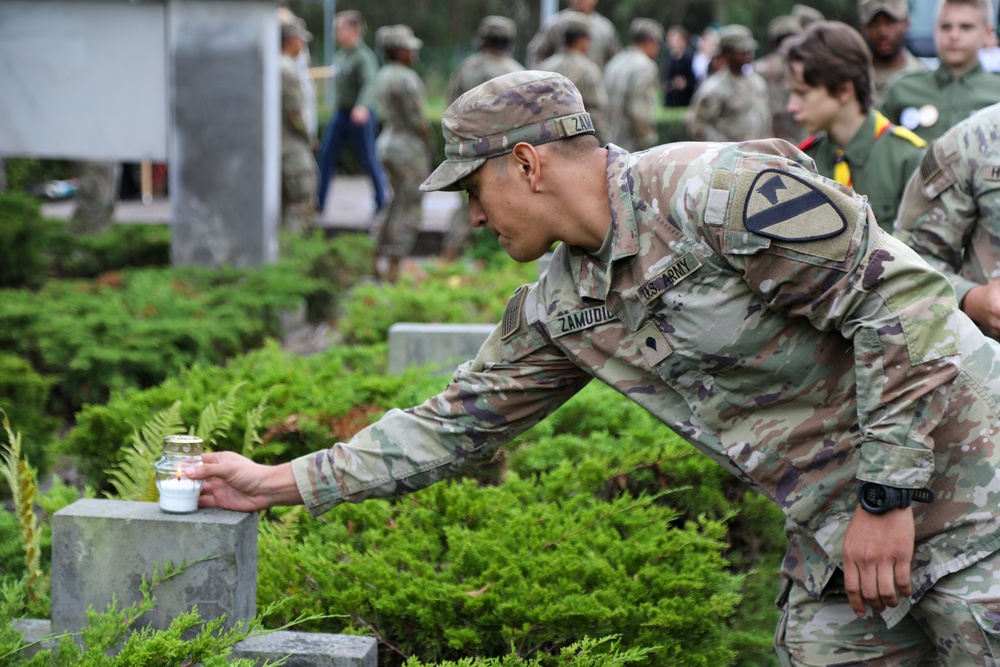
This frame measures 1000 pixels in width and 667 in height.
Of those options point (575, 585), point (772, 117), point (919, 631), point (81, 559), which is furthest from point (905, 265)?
point (772, 117)

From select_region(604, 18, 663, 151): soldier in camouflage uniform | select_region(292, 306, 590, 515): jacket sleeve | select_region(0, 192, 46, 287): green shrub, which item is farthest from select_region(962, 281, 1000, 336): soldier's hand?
select_region(604, 18, 663, 151): soldier in camouflage uniform

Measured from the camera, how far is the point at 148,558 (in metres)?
2.71

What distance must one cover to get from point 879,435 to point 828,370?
0.22 meters

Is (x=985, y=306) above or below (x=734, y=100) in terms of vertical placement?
below

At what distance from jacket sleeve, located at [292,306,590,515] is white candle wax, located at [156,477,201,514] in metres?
0.23

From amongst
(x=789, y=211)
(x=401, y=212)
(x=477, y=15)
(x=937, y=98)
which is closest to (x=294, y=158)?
(x=401, y=212)

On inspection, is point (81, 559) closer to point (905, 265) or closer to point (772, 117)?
point (905, 265)

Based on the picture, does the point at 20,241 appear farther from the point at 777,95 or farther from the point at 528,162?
the point at 777,95

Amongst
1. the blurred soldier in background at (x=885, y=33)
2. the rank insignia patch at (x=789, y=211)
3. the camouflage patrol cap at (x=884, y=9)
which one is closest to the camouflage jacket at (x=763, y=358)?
the rank insignia patch at (x=789, y=211)

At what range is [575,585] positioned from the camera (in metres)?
2.99

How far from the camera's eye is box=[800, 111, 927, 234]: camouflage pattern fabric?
14.8 ft

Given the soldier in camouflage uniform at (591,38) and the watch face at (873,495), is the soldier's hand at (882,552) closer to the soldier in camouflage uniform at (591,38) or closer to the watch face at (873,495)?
the watch face at (873,495)

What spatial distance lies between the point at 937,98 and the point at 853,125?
3.57ft

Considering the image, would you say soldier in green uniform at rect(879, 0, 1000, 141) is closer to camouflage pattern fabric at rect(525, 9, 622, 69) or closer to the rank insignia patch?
the rank insignia patch
